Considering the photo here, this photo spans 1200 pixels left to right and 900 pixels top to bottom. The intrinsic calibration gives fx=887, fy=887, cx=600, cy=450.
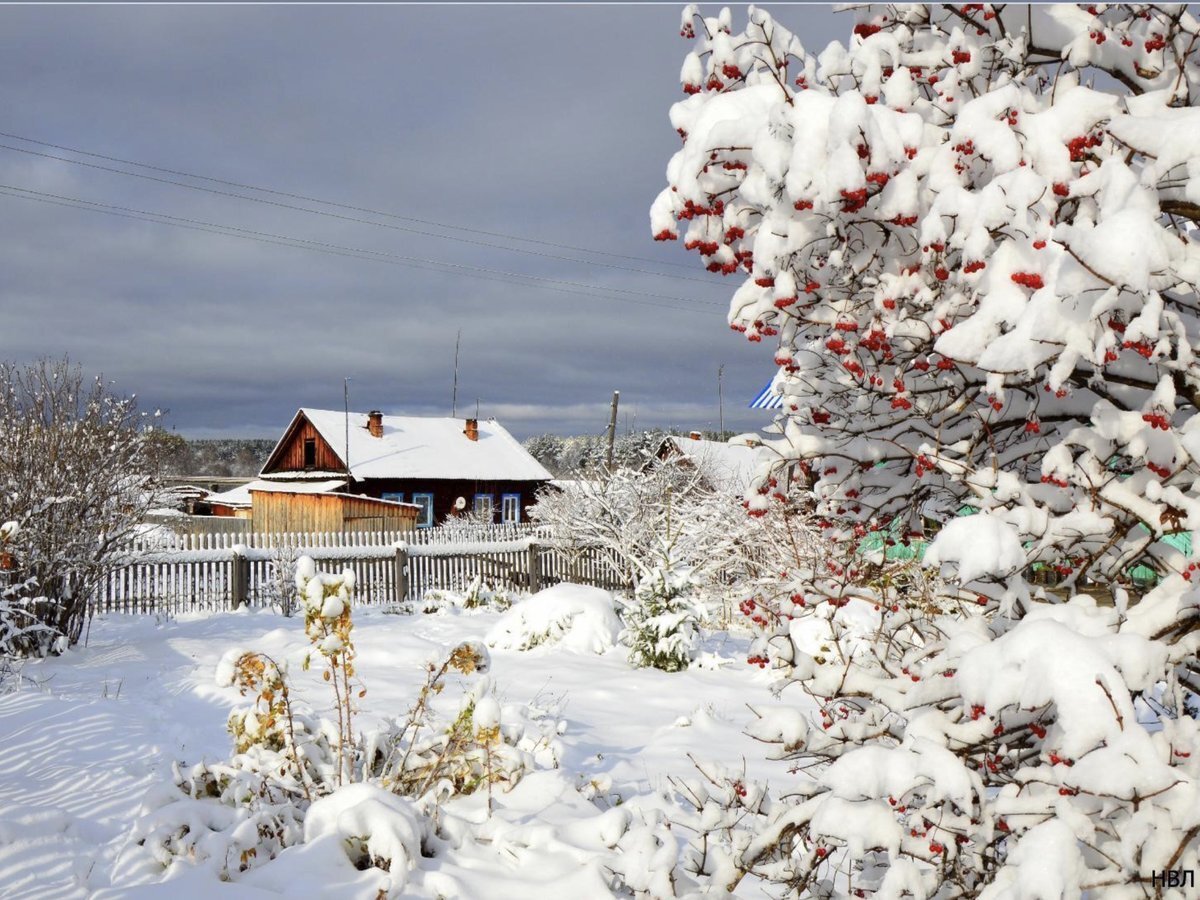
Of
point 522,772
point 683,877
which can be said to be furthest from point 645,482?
point 683,877

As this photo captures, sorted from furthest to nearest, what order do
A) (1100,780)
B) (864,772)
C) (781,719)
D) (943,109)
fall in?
(943,109) < (781,719) < (864,772) < (1100,780)

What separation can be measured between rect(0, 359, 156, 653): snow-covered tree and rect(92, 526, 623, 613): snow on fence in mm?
1373

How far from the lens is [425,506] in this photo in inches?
1243

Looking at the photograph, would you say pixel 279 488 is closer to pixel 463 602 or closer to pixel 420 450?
pixel 420 450

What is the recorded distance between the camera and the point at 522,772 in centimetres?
520

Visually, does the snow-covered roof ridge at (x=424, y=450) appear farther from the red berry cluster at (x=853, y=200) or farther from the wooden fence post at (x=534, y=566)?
the red berry cluster at (x=853, y=200)

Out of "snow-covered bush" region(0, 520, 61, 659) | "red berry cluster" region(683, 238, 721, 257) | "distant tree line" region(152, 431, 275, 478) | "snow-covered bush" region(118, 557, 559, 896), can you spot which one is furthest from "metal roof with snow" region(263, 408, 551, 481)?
"distant tree line" region(152, 431, 275, 478)

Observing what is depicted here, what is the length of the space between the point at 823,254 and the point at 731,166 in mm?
584

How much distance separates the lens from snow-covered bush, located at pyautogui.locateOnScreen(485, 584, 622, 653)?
1043 cm

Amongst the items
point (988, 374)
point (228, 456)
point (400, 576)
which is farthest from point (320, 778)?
point (228, 456)

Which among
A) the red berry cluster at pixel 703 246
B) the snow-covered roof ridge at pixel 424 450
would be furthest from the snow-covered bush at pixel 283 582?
the snow-covered roof ridge at pixel 424 450

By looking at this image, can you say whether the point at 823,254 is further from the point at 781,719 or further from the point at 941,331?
the point at 781,719

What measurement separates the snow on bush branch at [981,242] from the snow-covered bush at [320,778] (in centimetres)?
212

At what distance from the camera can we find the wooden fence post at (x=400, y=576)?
53.2 ft
